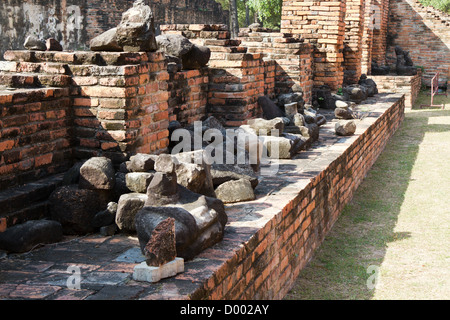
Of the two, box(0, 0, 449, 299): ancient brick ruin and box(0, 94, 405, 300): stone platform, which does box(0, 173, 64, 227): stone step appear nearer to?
box(0, 0, 449, 299): ancient brick ruin

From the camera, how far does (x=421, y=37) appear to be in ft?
64.9

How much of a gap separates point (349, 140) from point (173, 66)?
2.33m

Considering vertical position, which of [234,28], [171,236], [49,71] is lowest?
[171,236]

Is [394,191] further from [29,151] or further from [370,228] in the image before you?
[29,151]

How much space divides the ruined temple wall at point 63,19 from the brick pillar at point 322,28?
5.68 metres

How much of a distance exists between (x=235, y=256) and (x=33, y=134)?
1547 millimetres

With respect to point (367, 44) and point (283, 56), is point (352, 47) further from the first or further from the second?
point (283, 56)

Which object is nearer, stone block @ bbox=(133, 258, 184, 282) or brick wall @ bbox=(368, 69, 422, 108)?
stone block @ bbox=(133, 258, 184, 282)

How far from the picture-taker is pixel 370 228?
5125mm

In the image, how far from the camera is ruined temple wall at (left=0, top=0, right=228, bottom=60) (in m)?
11.3

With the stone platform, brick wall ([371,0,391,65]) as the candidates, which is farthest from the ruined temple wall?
the stone platform

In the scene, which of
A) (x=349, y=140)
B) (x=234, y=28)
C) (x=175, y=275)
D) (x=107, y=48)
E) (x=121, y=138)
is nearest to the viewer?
(x=175, y=275)

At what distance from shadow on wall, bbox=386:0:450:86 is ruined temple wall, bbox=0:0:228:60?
851cm

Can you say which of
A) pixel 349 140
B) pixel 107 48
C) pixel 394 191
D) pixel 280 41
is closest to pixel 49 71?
pixel 107 48
